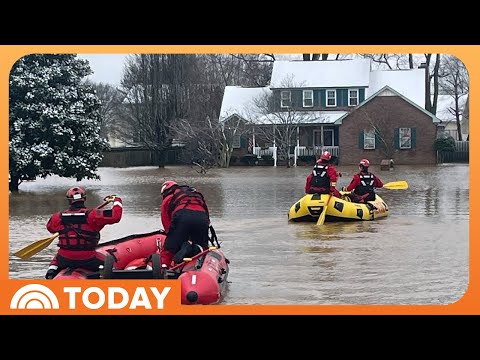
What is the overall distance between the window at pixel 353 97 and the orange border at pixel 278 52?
71.4 feet

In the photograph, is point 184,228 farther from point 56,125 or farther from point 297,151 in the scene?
point 56,125

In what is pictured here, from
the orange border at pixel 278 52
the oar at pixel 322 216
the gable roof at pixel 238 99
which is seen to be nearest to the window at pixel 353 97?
the gable roof at pixel 238 99

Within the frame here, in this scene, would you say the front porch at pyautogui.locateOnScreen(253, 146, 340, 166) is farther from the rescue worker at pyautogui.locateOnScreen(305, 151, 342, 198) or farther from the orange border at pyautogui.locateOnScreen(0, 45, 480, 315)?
the orange border at pyautogui.locateOnScreen(0, 45, 480, 315)

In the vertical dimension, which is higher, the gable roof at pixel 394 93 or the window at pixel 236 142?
the gable roof at pixel 394 93

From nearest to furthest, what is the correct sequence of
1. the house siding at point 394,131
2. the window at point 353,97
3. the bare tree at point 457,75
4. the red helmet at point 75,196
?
the bare tree at point 457,75 < the red helmet at point 75,196 < the house siding at point 394,131 < the window at point 353,97

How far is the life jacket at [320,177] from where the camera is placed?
1938cm

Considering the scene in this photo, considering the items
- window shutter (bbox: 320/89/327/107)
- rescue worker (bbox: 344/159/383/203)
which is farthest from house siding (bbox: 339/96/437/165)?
window shutter (bbox: 320/89/327/107)

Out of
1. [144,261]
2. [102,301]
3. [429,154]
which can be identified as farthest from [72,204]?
[429,154]

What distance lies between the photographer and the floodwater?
11789 mm

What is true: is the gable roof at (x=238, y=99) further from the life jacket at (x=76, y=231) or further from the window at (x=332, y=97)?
the life jacket at (x=76, y=231)

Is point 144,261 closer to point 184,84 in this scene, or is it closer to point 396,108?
point 184,84

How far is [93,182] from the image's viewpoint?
29.4 metres

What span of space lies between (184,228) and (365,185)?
969 cm

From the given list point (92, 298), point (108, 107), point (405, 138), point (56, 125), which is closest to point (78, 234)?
point (92, 298)
